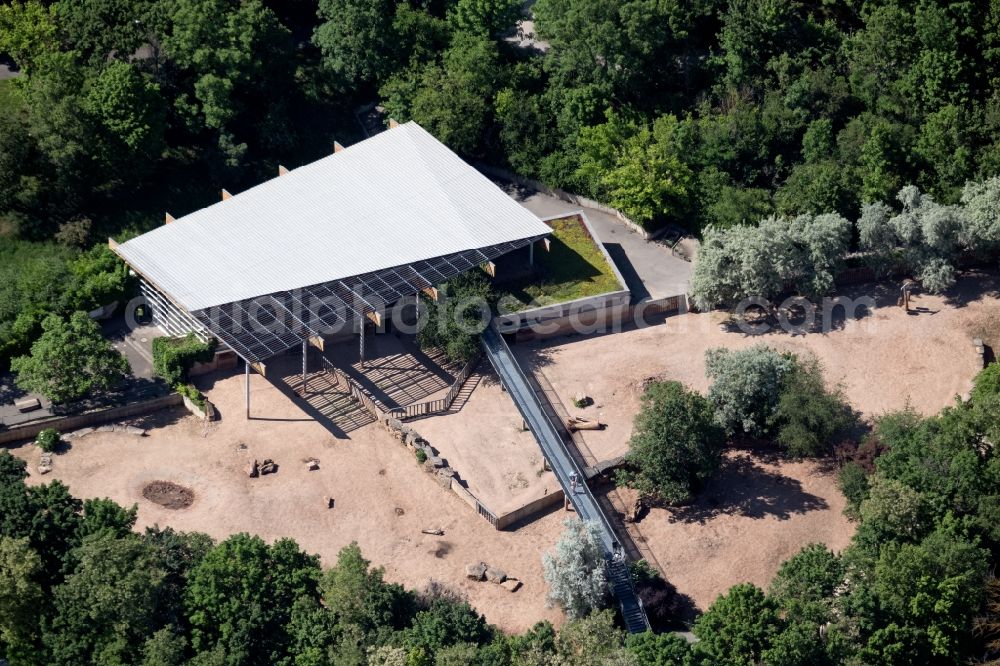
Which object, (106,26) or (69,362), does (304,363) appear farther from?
(106,26)

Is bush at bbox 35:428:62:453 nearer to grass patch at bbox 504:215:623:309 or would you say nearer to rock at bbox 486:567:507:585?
rock at bbox 486:567:507:585

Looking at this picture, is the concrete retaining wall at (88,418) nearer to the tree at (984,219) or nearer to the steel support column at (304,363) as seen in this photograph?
the steel support column at (304,363)

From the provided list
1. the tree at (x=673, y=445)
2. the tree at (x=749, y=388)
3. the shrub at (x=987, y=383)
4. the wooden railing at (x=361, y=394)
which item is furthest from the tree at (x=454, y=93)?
the shrub at (x=987, y=383)

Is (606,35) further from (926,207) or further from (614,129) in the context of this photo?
(926,207)

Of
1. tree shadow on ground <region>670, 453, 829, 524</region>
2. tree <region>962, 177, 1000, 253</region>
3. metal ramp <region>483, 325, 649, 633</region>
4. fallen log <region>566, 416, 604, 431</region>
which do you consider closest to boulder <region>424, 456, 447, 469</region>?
metal ramp <region>483, 325, 649, 633</region>

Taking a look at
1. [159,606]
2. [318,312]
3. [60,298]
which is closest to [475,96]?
[318,312]

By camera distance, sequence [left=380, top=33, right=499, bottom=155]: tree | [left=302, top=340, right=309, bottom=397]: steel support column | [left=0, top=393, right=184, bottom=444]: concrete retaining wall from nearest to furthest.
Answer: [left=0, top=393, right=184, bottom=444]: concrete retaining wall, [left=302, top=340, right=309, bottom=397]: steel support column, [left=380, top=33, right=499, bottom=155]: tree
